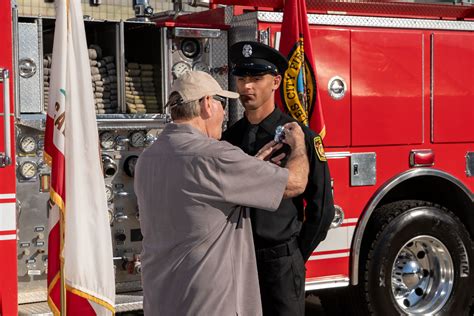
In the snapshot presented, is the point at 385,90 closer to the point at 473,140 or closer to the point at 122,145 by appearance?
the point at 473,140

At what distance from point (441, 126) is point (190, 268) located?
364 centimetres

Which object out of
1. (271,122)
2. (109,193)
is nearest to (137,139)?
(109,193)

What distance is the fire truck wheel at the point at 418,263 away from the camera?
6324mm

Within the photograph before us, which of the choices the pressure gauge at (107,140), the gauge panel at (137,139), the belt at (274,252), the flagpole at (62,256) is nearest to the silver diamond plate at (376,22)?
the gauge panel at (137,139)

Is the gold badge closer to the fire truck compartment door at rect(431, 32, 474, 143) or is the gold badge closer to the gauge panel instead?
the gauge panel

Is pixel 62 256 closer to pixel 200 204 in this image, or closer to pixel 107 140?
pixel 200 204

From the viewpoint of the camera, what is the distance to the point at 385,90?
6.32 metres

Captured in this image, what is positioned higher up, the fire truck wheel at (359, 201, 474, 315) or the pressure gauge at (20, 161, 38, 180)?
the pressure gauge at (20, 161, 38, 180)

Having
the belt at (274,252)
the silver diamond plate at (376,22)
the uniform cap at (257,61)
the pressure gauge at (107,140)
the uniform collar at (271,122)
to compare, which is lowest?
the belt at (274,252)

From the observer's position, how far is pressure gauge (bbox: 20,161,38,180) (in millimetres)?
5242

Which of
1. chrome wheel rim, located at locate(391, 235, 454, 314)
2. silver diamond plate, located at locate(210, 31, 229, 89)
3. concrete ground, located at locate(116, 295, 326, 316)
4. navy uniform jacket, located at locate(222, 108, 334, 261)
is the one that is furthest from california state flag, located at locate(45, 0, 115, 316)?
concrete ground, located at locate(116, 295, 326, 316)

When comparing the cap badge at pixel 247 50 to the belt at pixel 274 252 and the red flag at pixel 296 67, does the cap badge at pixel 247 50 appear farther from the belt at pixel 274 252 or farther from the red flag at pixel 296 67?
the belt at pixel 274 252

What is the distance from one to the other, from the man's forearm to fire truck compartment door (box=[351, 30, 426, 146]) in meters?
2.68

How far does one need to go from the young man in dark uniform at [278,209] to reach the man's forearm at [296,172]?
0.56 m
